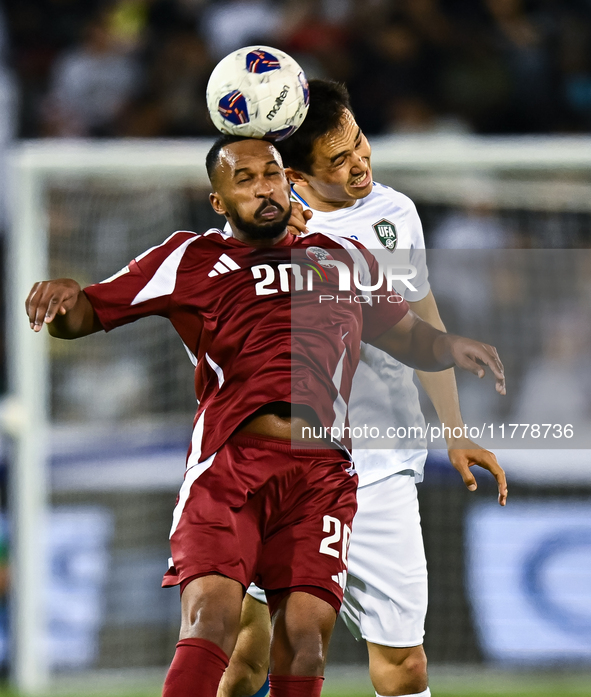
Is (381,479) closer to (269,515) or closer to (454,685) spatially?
(269,515)

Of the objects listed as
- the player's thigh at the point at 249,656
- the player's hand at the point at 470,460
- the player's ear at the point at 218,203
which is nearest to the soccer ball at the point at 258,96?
the player's ear at the point at 218,203

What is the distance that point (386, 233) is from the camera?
3.47 metres

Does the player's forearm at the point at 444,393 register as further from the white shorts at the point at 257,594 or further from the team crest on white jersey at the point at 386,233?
the white shorts at the point at 257,594

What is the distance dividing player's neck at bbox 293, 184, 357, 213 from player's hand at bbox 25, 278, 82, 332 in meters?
0.93

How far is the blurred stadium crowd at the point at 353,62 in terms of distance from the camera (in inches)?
309

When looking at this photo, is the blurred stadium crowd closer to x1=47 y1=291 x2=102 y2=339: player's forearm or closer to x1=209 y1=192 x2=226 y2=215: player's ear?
x1=209 y1=192 x2=226 y2=215: player's ear

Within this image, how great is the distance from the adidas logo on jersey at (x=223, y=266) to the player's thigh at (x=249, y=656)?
106cm

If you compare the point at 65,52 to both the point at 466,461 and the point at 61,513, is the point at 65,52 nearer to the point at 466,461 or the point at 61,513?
the point at 61,513

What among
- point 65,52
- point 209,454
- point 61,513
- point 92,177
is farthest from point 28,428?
point 65,52

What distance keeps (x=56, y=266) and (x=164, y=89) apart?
8.59ft

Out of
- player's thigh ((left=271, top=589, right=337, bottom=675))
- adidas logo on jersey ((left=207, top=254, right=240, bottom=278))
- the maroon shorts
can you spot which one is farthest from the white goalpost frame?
player's thigh ((left=271, top=589, right=337, bottom=675))

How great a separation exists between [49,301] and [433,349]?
103 cm

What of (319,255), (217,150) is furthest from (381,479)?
(217,150)

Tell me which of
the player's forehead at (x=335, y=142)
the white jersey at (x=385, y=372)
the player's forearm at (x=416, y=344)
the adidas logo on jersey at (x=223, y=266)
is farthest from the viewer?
the white jersey at (x=385, y=372)
